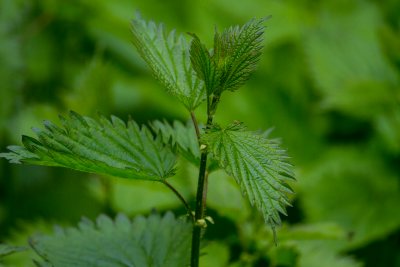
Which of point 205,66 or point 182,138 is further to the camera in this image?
point 182,138

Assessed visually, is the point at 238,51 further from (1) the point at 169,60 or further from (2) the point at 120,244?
(2) the point at 120,244

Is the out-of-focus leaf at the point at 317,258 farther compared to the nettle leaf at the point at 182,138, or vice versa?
the out-of-focus leaf at the point at 317,258

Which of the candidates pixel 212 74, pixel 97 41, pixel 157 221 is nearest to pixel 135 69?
pixel 97 41

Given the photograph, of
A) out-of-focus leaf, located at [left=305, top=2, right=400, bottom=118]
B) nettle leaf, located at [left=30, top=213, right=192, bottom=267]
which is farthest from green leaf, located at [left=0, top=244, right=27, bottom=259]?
out-of-focus leaf, located at [left=305, top=2, right=400, bottom=118]

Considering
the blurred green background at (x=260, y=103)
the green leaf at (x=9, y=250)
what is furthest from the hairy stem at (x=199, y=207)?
the blurred green background at (x=260, y=103)

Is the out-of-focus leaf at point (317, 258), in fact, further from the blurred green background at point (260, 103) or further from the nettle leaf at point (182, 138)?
the nettle leaf at point (182, 138)

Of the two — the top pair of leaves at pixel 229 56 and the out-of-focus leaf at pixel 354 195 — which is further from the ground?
the top pair of leaves at pixel 229 56

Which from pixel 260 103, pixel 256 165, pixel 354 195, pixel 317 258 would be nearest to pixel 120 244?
pixel 256 165
